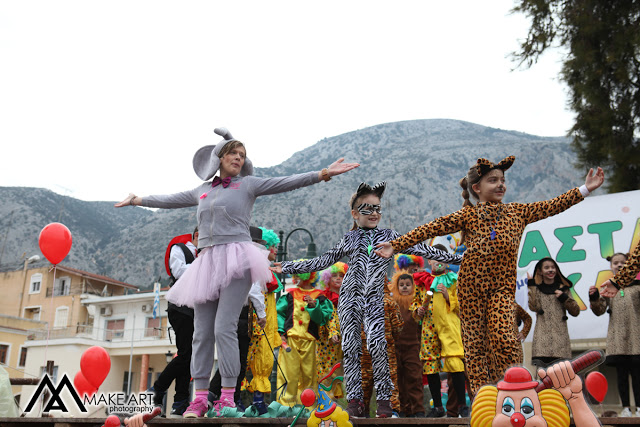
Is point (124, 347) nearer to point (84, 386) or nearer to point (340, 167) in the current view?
point (84, 386)

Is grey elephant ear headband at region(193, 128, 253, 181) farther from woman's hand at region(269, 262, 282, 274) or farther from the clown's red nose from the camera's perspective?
the clown's red nose

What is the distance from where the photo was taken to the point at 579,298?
10.5m

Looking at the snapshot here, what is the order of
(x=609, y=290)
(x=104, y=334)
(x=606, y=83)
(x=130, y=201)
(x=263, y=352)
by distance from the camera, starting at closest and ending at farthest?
1. (x=609, y=290)
2. (x=130, y=201)
3. (x=263, y=352)
4. (x=606, y=83)
5. (x=104, y=334)

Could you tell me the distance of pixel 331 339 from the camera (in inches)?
305

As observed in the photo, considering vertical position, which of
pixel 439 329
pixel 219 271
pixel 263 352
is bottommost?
pixel 263 352

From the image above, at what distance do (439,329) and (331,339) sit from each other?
51.7 inches

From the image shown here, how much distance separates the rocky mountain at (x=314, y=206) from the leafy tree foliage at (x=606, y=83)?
7572 cm

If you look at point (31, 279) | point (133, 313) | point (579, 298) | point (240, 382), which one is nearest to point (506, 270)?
point (240, 382)

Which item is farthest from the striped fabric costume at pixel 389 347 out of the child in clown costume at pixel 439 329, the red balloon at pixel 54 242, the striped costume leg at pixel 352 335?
the red balloon at pixel 54 242

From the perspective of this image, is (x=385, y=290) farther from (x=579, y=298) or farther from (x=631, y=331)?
(x=579, y=298)

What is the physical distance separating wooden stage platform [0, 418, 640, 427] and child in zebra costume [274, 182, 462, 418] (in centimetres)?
137

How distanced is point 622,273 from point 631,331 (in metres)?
2.75

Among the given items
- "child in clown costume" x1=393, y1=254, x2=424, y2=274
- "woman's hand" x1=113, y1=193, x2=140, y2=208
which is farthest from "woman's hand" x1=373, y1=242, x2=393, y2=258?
"child in clown costume" x1=393, y1=254, x2=424, y2=274

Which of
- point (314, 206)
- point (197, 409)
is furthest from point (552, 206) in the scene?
point (314, 206)
